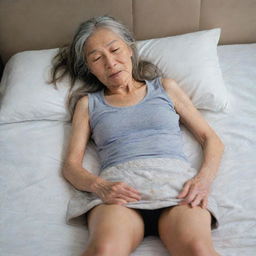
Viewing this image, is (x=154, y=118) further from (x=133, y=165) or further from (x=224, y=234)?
(x=224, y=234)

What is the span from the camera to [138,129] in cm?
Answer: 122

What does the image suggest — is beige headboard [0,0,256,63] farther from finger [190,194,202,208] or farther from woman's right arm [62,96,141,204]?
finger [190,194,202,208]

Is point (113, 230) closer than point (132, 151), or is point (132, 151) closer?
point (113, 230)

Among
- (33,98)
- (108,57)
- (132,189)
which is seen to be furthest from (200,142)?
(33,98)

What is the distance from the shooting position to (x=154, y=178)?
1058mm

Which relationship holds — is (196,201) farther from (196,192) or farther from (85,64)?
(85,64)

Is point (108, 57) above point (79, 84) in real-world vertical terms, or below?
above

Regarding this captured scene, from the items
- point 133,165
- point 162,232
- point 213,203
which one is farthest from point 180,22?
point 162,232

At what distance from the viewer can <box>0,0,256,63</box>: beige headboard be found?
1634 millimetres

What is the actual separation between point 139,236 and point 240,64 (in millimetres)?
1035

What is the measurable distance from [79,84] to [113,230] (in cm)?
76

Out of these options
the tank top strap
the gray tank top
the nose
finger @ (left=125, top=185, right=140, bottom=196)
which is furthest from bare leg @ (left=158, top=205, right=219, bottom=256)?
the nose

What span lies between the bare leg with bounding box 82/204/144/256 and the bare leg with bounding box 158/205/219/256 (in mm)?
85

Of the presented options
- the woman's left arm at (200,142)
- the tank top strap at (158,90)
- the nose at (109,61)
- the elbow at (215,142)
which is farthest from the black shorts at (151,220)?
the nose at (109,61)
